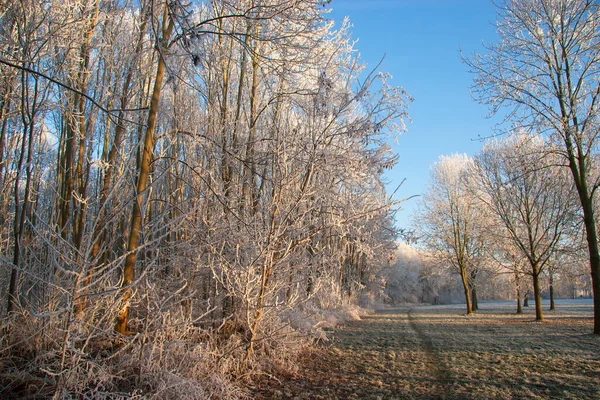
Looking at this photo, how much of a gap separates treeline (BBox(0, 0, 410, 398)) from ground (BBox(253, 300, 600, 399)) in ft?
3.07

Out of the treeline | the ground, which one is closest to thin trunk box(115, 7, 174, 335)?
the treeline

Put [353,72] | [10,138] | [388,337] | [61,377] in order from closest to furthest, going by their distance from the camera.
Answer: [61,377]
[10,138]
[353,72]
[388,337]

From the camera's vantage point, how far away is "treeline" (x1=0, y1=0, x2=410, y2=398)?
3.58 m

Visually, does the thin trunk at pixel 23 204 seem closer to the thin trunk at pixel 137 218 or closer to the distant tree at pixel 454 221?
the thin trunk at pixel 137 218

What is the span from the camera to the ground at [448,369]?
479 centimetres

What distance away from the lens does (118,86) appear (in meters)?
7.41

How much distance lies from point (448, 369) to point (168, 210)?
4966mm

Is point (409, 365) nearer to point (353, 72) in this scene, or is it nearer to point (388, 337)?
point (388, 337)

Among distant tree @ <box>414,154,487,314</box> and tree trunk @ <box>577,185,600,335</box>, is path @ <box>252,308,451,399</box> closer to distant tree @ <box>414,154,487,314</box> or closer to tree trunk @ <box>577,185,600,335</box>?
tree trunk @ <box>577,185,600,335</box>

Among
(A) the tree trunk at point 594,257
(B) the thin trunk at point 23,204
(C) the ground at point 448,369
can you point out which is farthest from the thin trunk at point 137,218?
(A) the tree trunk at point 594,257

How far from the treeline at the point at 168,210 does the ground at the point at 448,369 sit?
94cm

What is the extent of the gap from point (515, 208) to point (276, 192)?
1506 centimetres

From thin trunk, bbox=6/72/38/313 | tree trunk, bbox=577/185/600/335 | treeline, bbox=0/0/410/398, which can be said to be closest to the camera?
treeline, bbox=0/0/410/398

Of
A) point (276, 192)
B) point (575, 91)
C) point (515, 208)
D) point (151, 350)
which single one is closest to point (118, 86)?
point (276, 192)
